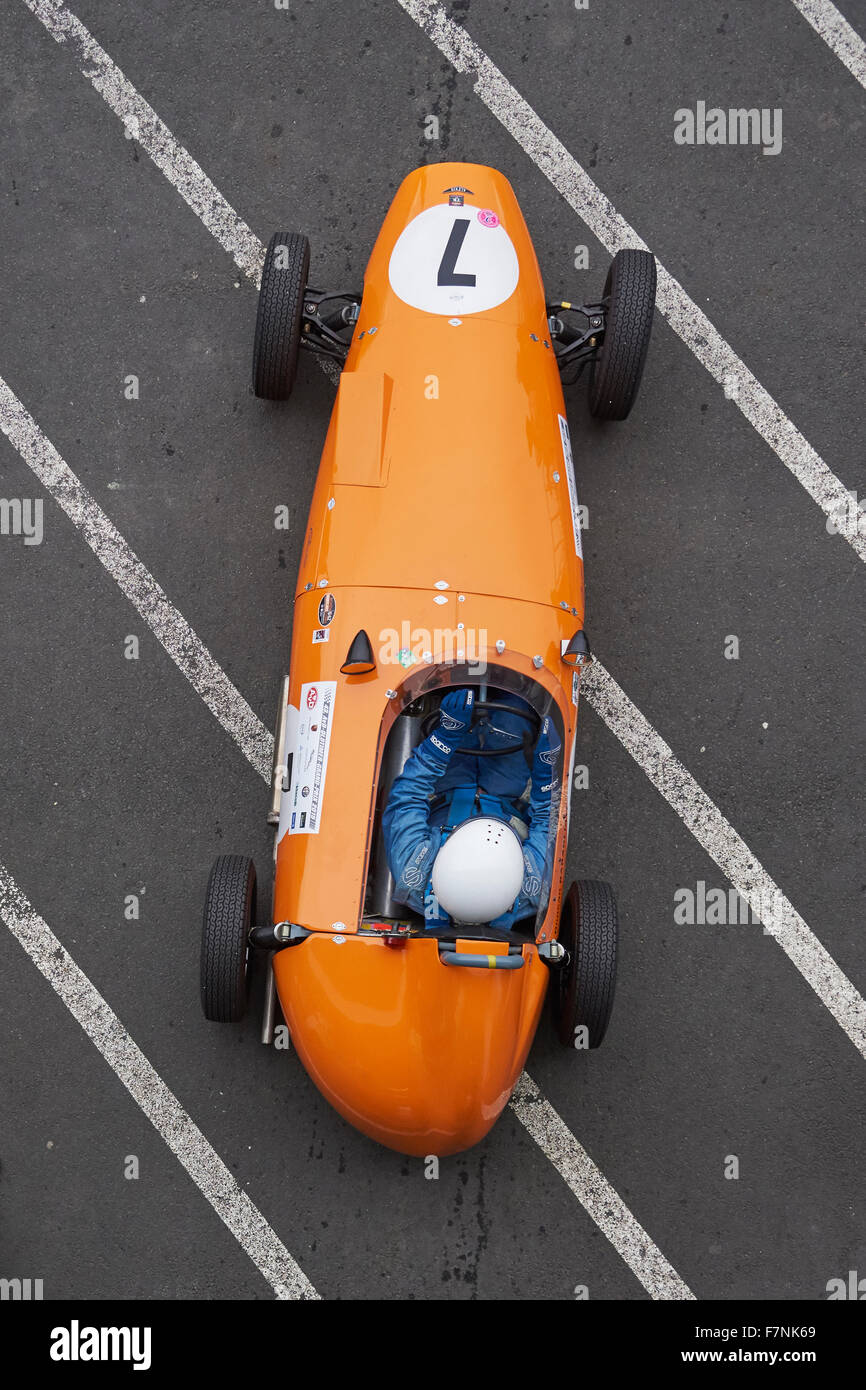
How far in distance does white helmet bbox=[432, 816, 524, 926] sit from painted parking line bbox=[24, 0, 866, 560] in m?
2.49

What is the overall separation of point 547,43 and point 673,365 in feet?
5.45

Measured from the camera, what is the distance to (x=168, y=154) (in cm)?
558

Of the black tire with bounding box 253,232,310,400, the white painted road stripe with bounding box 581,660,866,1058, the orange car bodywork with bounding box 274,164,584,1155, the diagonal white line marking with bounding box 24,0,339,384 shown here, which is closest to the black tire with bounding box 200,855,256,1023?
the orange car bodywork with bounding box 274,164,584,1155

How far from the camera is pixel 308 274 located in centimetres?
542

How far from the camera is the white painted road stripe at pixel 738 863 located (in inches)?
211

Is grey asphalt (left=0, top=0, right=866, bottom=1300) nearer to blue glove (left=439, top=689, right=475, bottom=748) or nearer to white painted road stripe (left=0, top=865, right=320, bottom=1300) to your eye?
white painted road stripe (left=0, top=865, right=320, bottom=1300)

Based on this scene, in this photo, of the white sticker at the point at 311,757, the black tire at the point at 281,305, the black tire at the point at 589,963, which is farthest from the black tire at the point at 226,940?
the black tire at the point at 281,305

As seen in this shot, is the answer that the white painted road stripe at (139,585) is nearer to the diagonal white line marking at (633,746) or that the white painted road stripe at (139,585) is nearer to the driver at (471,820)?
the diagonal white line marking at (633,746)

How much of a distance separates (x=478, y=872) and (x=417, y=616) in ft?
3.43

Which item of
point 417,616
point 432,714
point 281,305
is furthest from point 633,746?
point 281,305

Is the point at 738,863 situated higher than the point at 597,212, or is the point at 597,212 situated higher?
the point at 597,212
